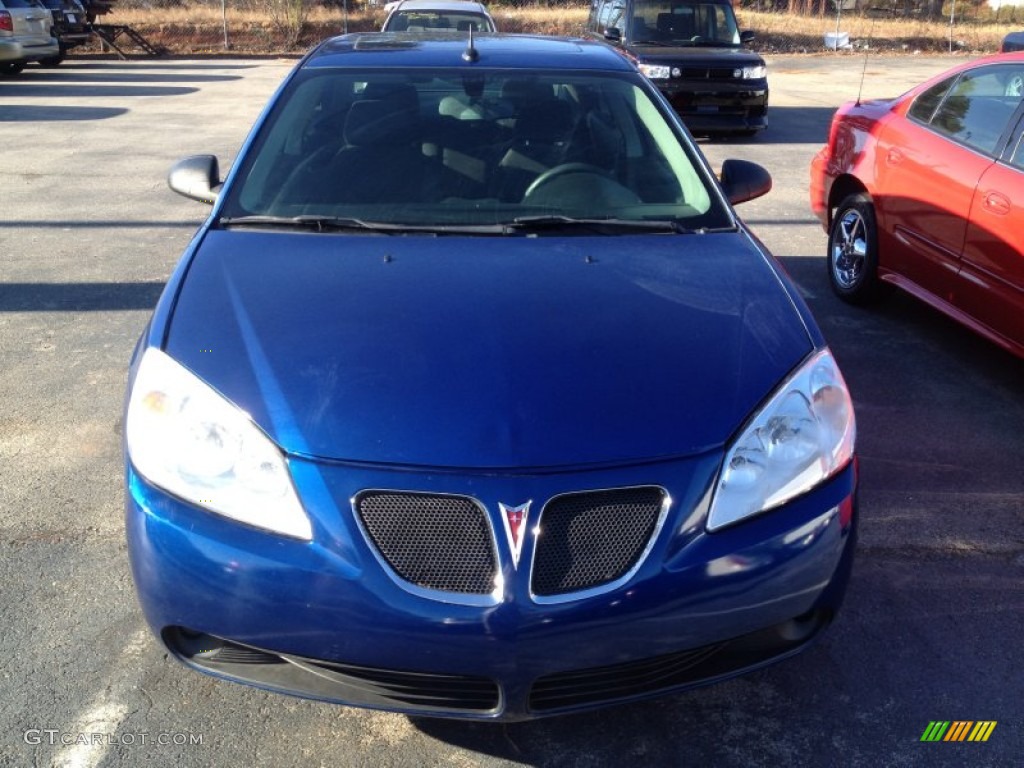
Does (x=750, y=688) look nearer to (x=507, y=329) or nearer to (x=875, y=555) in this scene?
(x=875, y=555)

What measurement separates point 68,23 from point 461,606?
24298 mm

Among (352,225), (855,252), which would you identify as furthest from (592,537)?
(855,252)

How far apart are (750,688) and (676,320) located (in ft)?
3.51

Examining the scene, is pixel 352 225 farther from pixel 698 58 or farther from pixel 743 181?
pixel 698 58

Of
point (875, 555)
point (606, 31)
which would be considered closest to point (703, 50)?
point (606, 31)

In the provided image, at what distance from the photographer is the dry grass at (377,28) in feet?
90.7

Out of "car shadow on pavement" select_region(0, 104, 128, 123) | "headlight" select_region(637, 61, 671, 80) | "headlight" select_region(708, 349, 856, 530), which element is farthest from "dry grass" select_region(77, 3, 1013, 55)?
"headlight" select_region(708, 349, 856, 530)

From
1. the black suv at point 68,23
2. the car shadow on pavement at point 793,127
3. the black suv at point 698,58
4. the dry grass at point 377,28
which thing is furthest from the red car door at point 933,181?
the dry grass at point 377,28

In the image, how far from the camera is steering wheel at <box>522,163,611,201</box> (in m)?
3.56

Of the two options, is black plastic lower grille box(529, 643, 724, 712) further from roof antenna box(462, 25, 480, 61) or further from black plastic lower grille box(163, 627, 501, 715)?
roof antenna box(462, 25, 480, 61)

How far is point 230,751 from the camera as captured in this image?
2.51 meters

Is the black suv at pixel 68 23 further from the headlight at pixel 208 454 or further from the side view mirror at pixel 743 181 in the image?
the headlight at pixel 208 454

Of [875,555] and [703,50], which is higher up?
[703,50]

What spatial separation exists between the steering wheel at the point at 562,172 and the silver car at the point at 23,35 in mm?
18031
